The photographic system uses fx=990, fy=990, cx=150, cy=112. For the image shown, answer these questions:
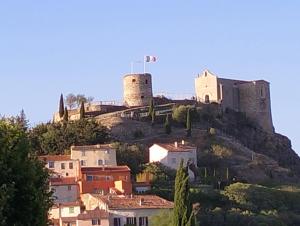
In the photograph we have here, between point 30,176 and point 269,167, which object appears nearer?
point 30,176

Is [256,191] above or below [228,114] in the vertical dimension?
below

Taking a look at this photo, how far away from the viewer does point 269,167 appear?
92.4m

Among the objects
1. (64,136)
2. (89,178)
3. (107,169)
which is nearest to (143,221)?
(107,169)

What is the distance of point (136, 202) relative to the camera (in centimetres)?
6731

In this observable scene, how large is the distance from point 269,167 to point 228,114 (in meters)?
12.3

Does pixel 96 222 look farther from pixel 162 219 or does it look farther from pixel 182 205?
pixel 182 205

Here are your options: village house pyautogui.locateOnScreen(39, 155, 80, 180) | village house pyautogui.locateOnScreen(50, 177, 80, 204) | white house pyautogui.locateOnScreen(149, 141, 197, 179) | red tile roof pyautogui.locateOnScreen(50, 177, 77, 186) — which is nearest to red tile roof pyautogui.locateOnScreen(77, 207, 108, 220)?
red tile roof pyautogui.locateOnScreen(50, 177, 77, 186)

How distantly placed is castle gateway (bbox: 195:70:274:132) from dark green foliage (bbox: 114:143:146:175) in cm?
1997

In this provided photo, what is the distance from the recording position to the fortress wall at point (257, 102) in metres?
105

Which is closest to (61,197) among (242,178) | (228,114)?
(242,178)

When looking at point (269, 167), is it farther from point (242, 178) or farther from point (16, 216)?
point (16, 216)

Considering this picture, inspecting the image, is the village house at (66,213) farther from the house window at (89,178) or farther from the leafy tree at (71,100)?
the leafy tree at (71,100)

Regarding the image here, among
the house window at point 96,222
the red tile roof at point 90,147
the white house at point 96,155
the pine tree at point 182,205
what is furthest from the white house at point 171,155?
the pine tree at point 182,205

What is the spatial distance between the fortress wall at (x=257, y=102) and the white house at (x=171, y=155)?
2164 cm
